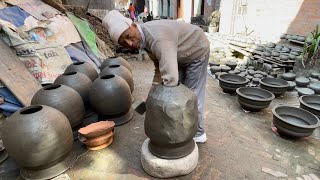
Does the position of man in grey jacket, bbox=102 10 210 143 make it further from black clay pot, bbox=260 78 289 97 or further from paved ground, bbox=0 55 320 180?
black clay pot, bbox=260 78 289 97

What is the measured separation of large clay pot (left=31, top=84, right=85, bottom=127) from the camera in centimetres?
320

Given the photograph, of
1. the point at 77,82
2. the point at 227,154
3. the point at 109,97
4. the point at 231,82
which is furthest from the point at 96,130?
the point at 231,82

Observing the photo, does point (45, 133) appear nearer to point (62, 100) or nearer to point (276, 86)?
point (62, 100)

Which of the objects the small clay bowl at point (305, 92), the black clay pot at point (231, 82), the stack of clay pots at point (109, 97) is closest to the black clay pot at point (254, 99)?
the black clay pot at point (231, 82)

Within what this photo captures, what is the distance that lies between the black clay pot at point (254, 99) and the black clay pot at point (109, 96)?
229 cm

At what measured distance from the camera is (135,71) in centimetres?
721

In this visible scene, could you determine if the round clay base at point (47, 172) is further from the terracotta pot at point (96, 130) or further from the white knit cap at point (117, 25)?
the white knit cap at point (117, 25)

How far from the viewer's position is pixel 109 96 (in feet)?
12.0

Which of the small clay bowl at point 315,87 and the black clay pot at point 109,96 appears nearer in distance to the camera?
the black clay pot at point 109,96

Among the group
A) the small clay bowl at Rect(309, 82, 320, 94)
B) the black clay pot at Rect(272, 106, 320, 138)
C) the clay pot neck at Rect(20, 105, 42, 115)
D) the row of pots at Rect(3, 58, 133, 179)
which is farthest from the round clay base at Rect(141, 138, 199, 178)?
the small clay bowl at Rect(309, 82, 320, 94)

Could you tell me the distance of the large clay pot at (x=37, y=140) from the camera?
253 cm

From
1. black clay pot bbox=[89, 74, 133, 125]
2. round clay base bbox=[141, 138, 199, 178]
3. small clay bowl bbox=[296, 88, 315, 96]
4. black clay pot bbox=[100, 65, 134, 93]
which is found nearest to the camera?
round clay base bbox=[141, 138, 199, 178]

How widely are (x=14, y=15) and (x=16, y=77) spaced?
1.90 meters

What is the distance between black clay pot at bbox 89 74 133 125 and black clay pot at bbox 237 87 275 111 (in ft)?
7.50
